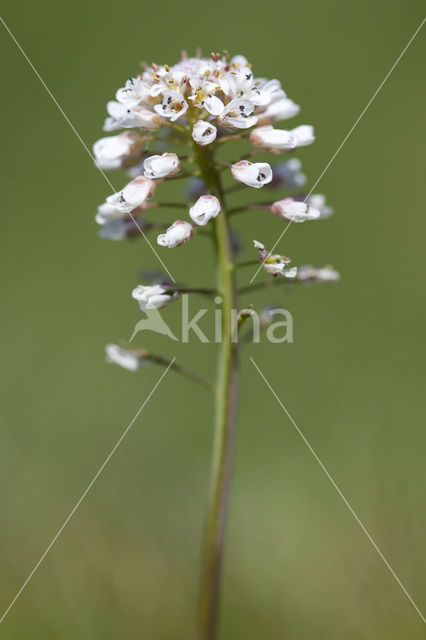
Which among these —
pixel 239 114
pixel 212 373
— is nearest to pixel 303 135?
pixel 239 114

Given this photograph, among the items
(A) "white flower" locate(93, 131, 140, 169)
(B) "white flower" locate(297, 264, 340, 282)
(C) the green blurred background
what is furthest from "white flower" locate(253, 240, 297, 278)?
(C) the green blurred background

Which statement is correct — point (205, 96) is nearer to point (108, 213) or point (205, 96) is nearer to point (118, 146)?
point (118, 146)

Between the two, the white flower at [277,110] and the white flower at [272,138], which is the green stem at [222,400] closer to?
the white flower at [272,138]

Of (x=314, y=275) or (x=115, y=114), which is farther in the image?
(x=314, y=275)

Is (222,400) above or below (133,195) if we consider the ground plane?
below

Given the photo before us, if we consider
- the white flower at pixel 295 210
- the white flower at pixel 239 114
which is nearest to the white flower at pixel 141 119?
the white flower at pixel 239 114

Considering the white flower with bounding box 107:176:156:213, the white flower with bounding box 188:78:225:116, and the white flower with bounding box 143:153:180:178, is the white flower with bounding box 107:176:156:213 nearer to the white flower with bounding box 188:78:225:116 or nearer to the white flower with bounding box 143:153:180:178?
the white flower with bounding box 143:153:180:178
